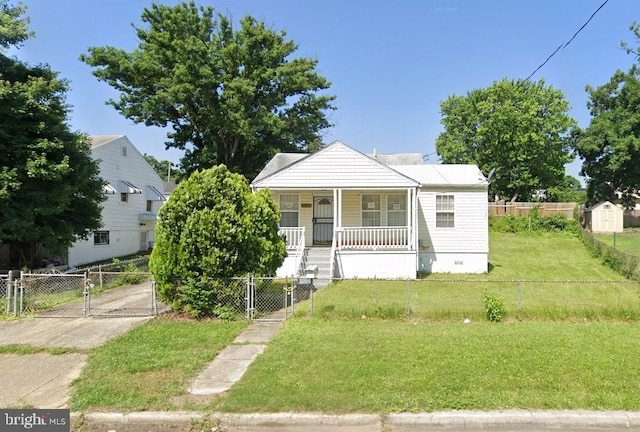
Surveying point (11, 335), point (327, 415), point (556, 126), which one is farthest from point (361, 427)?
point (556, 126)

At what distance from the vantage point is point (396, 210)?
52.0ft

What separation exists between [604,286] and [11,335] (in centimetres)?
1554

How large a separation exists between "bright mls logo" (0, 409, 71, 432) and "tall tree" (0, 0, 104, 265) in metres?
9.32

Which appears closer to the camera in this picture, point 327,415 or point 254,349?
point 327,415

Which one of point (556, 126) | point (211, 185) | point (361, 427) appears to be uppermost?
point (556, 126)

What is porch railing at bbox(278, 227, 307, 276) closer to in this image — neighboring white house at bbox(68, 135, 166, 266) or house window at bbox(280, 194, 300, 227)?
house window at bbox(280, 194, 300, 227)

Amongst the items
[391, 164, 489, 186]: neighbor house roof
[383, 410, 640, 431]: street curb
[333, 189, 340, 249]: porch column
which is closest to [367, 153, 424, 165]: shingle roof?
[391, 164, 489, 186]: neighbor house roof

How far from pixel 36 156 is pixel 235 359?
10.5 meters

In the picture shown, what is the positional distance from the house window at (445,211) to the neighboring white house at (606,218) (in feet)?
65.2

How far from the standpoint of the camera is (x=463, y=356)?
5680 millimetres

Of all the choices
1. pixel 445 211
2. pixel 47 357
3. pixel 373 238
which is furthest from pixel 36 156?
pixel 445 211

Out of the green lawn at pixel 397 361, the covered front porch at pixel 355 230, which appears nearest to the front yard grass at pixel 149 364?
the green lawn at pixel 397 361

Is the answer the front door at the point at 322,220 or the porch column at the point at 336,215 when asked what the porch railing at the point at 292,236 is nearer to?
the porch column at the point at 336,215

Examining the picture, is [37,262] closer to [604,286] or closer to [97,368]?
[97,368]
